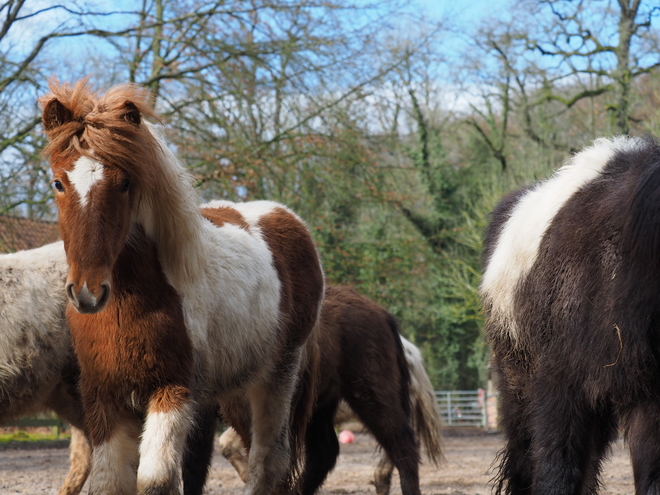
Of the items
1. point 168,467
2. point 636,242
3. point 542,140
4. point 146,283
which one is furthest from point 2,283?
point 542,140

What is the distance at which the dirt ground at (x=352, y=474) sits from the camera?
26.4ft

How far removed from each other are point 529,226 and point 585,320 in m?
0.86

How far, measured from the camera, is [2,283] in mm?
5660

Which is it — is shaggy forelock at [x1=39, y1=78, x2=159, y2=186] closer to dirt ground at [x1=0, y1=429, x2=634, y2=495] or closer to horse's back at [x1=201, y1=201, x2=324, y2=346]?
horse's back at [x1=201, y1=201, x2=324, y2=346]

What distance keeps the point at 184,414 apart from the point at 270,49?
10.7m

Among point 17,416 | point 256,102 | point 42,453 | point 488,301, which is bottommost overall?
point 42,453

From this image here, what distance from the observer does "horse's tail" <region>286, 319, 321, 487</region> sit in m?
5.81

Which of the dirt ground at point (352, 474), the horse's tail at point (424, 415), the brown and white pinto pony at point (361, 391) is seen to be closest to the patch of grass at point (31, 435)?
the dirt ground at point (352, 474)

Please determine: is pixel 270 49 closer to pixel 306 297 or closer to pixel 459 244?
pixel 306 297

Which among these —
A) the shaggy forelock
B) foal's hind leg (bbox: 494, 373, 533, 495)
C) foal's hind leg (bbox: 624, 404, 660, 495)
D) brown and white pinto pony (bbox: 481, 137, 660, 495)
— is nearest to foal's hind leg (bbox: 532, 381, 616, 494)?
brown and white pinto pony (bbox: 481, 137, 660, 495)

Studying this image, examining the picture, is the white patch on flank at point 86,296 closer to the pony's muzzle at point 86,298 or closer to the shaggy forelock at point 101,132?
the pony's muzzle at point 86,298

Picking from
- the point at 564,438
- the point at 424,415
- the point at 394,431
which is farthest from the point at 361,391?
the point at 564,438

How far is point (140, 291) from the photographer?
4.00 metres

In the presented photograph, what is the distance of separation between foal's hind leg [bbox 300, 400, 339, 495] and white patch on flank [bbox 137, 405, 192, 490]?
355cm
